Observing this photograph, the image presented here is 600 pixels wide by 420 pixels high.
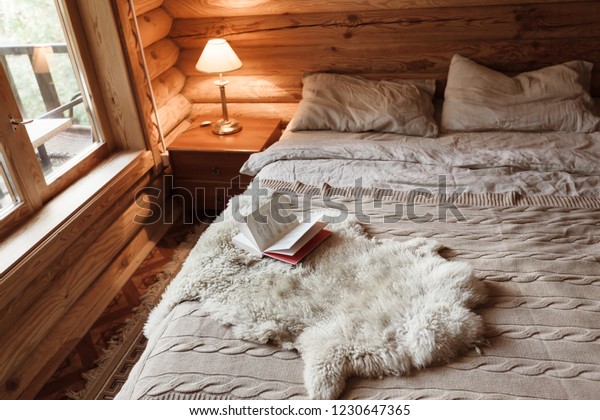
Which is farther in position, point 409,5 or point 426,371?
point 409,5

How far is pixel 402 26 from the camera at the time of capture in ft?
7.95

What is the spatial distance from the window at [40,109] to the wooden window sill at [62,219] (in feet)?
0.20

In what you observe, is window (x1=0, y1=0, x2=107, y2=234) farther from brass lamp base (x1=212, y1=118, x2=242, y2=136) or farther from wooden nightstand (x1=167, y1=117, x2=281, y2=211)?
brass lamp base (x1=212, y1=118, x2=242, y2=136)

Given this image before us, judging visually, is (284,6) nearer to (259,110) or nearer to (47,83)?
(259,110)

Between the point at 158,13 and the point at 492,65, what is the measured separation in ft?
6.10

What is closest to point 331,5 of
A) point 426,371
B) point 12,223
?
point 12,223

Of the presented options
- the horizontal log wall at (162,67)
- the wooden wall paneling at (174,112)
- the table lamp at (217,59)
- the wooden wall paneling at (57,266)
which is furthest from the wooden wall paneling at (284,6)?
the wooden wall paneling at (57,266)

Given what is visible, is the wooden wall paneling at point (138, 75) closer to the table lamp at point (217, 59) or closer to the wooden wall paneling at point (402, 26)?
the table lamp at point (217, 59)

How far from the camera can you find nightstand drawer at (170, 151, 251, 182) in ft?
7.93

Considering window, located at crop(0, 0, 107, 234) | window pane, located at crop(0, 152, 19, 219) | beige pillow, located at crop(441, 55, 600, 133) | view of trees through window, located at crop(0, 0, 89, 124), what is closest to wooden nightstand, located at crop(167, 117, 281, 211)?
window, located at crop(0, 0, 107, 234)

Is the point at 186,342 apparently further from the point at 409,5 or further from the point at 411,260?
the point at 409,5

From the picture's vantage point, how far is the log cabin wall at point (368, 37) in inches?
90.8

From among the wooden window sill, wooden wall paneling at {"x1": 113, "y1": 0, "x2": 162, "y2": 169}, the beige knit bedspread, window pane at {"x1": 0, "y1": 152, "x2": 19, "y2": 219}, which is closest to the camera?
the beige knit bedspread

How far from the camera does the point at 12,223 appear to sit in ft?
5.53
